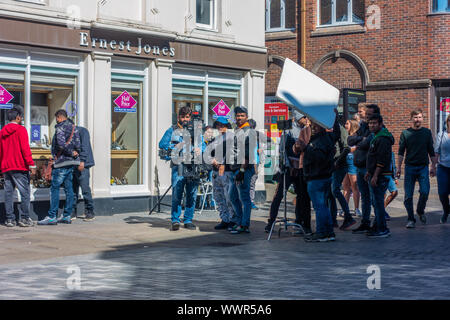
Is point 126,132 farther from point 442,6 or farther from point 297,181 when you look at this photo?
point 442,6

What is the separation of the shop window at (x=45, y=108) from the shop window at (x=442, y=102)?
1336 cm

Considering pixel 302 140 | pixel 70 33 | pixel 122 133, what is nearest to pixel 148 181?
pixel 122 133

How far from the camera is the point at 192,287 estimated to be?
690cm

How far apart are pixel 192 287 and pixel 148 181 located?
328 inches

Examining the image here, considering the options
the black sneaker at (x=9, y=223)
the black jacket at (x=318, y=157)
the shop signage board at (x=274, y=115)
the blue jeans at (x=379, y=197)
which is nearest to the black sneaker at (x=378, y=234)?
the blue jeans at (x=379, y=197)

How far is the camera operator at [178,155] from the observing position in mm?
11531

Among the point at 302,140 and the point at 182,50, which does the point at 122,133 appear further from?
the point at 302,140

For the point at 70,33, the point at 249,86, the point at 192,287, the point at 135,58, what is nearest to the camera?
the point at 192,287

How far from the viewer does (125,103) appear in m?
14.8

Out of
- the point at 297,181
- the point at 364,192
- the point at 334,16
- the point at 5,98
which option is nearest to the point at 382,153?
the point at 364,192

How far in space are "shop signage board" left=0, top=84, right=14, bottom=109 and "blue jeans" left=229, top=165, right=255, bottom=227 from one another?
4.31 metres

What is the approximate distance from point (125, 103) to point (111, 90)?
421 mm

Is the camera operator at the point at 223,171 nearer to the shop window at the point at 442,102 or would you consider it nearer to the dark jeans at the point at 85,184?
the dark jeans at the point at 85,184
